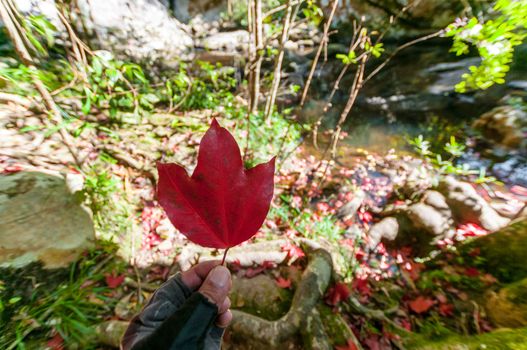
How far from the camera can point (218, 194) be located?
0.72 meters

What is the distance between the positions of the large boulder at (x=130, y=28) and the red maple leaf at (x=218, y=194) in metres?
4.64

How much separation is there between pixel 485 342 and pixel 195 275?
1.90 meters

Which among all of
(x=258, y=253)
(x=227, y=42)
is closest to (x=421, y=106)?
(x=258, y=253)

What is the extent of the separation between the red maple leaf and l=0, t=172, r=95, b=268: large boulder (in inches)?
76.5

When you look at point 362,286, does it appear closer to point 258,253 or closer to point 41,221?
point 258,253

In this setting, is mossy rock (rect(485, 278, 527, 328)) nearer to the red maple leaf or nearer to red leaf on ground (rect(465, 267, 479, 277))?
red leaf on ground (rect(465, 267, 479, 277))

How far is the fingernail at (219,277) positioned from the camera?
975mm

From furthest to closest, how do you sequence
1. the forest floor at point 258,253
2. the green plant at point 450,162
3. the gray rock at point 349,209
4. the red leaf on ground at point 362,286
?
the gray rock at point 349,209
the green plant at point 450,162
the red leaf on ground at point 362,286
the forest floor at point 258,253

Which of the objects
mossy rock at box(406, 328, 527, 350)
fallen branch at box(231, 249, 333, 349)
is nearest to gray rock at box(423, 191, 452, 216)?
mossy rock at box(406, 328, 527, 350)

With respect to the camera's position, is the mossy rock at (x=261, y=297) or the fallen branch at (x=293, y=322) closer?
the fallen branch at (x=293, y=322)

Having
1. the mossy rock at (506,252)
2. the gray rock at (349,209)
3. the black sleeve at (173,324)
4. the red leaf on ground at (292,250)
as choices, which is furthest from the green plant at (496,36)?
the black sleeve at (173,324)

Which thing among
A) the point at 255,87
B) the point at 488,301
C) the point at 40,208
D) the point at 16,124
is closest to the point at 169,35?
the point at 255,87

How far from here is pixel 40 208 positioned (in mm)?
1956

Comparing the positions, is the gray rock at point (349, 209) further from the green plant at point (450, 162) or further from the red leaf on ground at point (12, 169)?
the red leaf on ground at point (12, 169)
